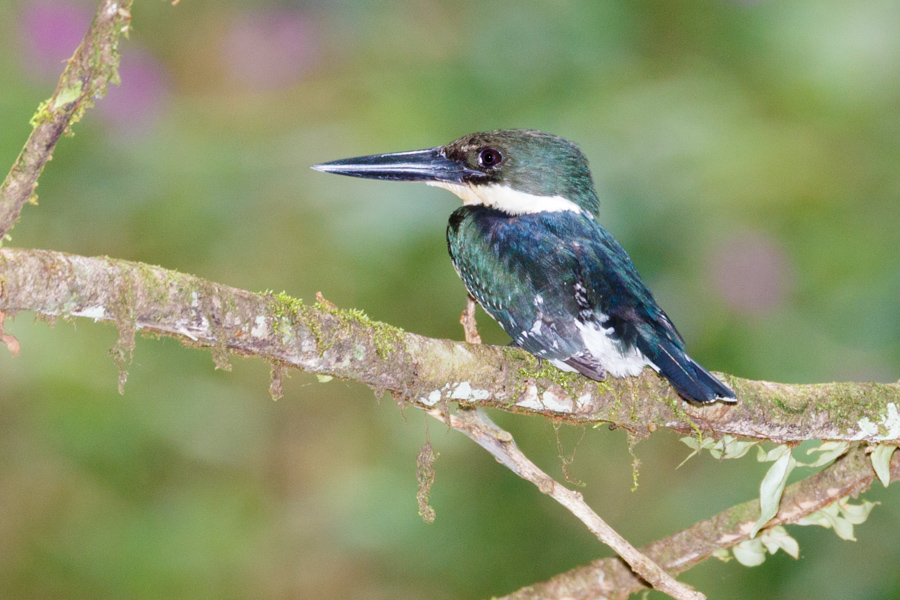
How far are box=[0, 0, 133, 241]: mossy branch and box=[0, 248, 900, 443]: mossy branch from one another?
95 mm

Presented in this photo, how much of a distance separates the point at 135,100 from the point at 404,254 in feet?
4.11

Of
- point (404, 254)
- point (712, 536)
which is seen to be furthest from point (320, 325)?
point (404, 254)

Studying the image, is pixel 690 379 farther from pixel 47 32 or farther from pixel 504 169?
pixel 47 32

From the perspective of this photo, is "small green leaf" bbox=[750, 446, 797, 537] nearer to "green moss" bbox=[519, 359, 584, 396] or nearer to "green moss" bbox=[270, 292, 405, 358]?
"green moss" bbox=[519, 359, 584, 396]

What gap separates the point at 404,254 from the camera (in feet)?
12.3

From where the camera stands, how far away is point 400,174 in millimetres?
2768

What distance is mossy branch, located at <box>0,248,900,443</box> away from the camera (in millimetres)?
→ 1450

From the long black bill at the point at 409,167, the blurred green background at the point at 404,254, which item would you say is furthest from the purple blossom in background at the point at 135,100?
the long black bill at the point at 409,167

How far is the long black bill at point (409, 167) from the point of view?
2727 mm

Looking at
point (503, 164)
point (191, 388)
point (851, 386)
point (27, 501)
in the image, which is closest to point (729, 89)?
point (503, 164)

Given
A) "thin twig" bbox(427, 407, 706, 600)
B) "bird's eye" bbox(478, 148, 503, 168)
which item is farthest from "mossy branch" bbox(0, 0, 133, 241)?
"bird's eye" bbox(478, 148, 503, 168)

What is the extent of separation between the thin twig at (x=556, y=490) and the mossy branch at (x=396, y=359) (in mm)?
63

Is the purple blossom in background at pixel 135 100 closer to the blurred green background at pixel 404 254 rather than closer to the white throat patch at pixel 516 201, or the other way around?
the blurred green background at pixel 404 254

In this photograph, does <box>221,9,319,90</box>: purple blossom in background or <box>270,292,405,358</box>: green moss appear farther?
<box>221,9,319,90</box>: purple blossom in background
